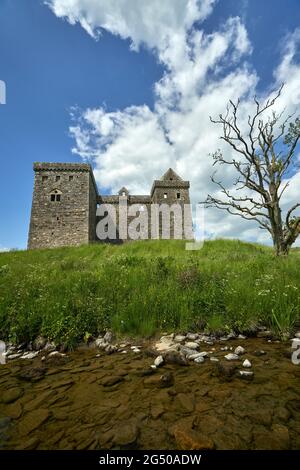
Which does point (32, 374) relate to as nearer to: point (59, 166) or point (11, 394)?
point (11, 394)

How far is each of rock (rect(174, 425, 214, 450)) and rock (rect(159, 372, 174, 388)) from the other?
665 millimetres

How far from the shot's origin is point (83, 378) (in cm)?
283

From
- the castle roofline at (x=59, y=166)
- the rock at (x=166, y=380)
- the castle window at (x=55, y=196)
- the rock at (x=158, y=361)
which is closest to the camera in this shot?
the rock at (x=166, y=380)

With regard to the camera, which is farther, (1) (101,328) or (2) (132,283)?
(2) (132,283)

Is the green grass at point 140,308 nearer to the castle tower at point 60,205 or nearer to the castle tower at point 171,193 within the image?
the castle tower at point 60,205

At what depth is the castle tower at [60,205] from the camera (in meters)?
30.4

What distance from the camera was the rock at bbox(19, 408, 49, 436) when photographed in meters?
1.98

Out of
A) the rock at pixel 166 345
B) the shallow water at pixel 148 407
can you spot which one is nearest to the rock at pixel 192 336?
the rock at pixel 166 345

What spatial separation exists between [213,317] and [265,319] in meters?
1.01

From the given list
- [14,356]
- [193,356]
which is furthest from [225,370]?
[14,356]

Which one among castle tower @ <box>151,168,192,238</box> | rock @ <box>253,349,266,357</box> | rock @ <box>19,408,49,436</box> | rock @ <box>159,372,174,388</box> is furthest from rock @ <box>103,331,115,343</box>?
castle tower @ <box>151,168,192,238</box>
